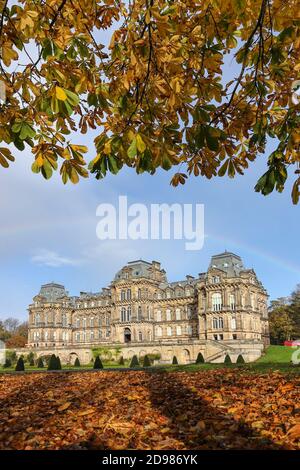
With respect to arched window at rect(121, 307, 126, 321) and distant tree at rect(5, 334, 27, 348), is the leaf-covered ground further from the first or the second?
distant tree at rect(5, 334, 27, 348)

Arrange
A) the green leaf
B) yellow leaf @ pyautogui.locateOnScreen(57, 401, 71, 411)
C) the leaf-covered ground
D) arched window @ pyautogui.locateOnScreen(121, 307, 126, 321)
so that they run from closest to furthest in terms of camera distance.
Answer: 1. the green leaf
2. the leaf-covered ground
3. yellow leaf @ pyautogui.locateOnScreen(57, 401, 71, 411)
4. arched window @ pyautogui.locateOnScreen(121, 307, 126, 321)

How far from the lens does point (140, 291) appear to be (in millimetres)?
63875

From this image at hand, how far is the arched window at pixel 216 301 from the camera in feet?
181

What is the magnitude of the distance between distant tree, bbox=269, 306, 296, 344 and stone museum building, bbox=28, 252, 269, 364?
7.04 feet

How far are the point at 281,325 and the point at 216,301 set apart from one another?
12.7 metres

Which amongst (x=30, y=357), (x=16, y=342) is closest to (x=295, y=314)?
(x=30, y=357)

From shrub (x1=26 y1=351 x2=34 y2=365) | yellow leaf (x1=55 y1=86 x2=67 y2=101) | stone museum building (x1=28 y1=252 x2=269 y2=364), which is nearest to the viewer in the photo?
yellow leaf (x1=55 y1=86 x2=67 y2=101)

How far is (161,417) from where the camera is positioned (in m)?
5.24

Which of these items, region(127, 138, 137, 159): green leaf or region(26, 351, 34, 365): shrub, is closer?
region(127, 138, 137, 159): green leaf

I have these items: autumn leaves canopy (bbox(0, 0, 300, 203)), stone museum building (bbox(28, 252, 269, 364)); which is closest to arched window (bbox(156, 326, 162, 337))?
stone museum building (bbox(28, 252, 269, 364))

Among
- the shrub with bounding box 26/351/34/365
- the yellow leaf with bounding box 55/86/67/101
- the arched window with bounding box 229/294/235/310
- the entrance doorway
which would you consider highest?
the arched window with bounding box 229/294/235/310

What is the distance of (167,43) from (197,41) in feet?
2.13

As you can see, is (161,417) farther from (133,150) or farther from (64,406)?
(133,150)

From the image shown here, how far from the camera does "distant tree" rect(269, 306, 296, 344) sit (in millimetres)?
60441
